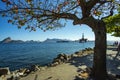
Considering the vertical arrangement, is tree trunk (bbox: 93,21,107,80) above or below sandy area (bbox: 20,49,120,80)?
above

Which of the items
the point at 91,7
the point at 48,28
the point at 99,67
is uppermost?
the point at 91,7

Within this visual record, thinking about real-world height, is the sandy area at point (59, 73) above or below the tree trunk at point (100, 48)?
below

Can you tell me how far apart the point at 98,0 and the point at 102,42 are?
282 cm

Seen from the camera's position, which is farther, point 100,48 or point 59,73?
point 59,73

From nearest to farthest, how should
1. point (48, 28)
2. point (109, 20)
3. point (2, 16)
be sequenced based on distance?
1. point (2, 16)
2. point (48, 28)
3. point (109, 20)

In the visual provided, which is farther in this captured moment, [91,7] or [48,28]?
[48,28]

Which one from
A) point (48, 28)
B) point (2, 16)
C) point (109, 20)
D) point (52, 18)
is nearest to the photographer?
point (2, 16)

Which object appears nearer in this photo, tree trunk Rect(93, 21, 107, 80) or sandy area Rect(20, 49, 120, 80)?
tree trunk Rect(93, 21, 107, 80)

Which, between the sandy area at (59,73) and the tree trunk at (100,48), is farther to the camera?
the sandy area at (59,73)

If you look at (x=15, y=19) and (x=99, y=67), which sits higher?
(x=15, y=19)

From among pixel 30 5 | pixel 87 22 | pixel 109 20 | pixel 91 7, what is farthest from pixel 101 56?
pixel 109 20

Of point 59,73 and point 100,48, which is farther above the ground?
point 100,48

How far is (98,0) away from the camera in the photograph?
12867 millimetres

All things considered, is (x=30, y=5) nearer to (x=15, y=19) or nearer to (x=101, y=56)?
(x=15, y=19)
